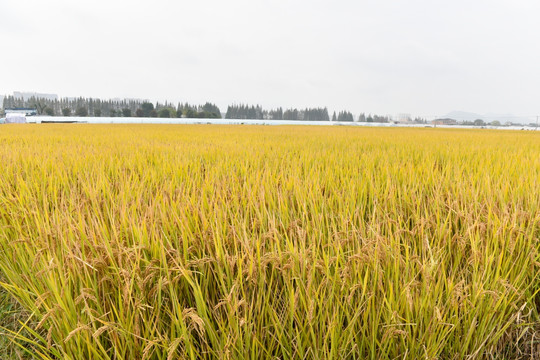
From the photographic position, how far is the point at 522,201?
1.71 meters

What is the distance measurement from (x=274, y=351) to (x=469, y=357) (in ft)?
1.77

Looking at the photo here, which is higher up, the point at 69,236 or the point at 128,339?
the point at 69,236

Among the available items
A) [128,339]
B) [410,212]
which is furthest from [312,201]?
[128,339]

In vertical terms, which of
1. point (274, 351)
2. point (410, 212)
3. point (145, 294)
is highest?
point (410, 212)

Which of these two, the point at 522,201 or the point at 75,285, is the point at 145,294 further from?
the point at 522,201

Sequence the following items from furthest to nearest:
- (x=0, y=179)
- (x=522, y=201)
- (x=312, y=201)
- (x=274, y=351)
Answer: (x=0, y=179)
(x=522, y=201)
(x=312, y=201)
(x=274, y=351)

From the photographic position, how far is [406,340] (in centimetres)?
85

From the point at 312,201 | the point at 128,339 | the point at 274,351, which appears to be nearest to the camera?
the point at 128,339

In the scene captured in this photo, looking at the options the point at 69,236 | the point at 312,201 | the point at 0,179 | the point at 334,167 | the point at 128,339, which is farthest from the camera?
the point at 334,167

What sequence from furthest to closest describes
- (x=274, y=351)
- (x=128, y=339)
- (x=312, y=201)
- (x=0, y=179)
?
(x=0, y=179)
(x=312, y=201)
(x=274, y=351)
(x=128, y=339)

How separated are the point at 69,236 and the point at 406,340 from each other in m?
1.20

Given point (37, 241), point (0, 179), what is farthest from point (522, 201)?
point (0, 179)

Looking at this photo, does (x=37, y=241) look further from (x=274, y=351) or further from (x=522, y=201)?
(x=522, y=201)

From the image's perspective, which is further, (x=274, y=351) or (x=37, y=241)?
(x=37, y=241)
